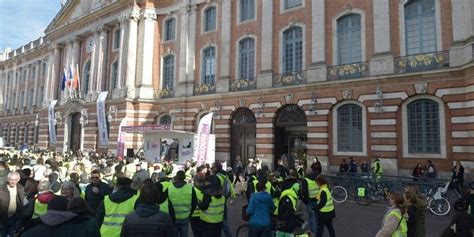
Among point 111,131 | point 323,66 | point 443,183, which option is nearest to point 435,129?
point 443,183

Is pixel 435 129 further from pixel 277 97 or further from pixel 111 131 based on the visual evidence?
pixel 111 131

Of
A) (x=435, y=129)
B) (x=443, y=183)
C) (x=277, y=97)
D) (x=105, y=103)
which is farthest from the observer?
(x=105, y=103)

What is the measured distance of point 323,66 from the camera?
2250 cm

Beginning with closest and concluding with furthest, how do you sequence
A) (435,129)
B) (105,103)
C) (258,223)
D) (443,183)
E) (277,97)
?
(258,223) → (443,183) → (435,129) → (277,97) → (105,103)

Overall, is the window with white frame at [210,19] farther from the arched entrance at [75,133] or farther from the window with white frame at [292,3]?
the arched entrance at [75,133]

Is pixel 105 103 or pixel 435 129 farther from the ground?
pixel 105 103

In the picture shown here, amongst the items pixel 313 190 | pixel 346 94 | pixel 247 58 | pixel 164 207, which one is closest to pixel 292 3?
pixel 247 58

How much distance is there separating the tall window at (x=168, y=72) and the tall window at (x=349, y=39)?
48.2ft

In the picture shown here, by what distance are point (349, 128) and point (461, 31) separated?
7.42 metres

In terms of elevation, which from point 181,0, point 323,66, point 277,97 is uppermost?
point 181,0

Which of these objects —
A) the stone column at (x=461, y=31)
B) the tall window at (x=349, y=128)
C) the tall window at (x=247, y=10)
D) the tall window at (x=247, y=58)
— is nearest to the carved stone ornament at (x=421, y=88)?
the stone column at (x=461, y=31)

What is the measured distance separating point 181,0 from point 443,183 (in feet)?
80.3

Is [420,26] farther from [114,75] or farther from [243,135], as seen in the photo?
[114,75]

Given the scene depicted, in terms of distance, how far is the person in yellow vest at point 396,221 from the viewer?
212 inches
